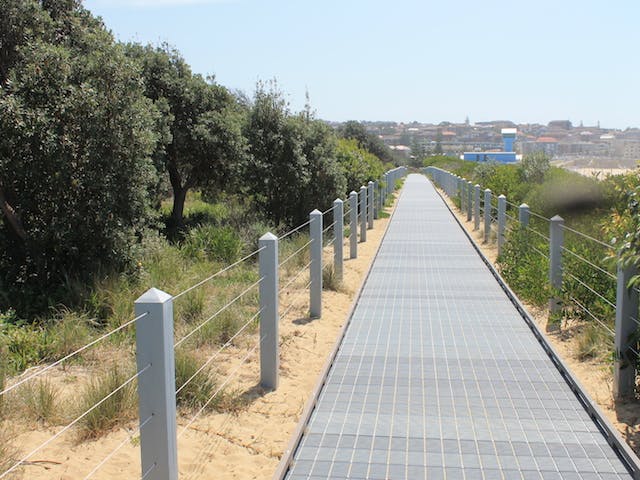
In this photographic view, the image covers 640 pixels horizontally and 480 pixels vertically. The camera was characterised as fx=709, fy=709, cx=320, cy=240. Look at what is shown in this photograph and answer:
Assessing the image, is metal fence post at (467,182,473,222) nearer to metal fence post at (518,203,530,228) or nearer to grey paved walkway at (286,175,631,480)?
metal fence post at (518,203,530,228)

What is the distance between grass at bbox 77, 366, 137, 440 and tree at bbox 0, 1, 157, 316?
3914 millimetres

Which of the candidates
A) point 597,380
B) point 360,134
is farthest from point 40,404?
point 360,134

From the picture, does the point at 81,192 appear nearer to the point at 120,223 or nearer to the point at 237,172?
the point at 120,223

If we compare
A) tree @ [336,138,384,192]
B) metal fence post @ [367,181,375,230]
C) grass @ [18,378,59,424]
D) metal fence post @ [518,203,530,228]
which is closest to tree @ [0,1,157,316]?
grass @ [18,378,59,424]

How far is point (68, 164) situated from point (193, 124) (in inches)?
310

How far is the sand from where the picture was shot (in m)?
5.50

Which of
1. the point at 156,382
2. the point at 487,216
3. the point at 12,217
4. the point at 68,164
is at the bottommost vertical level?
the point at 487,216

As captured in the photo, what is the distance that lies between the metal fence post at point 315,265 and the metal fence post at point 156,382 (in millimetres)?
5351

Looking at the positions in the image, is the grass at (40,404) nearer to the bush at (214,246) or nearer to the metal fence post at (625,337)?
the metal fence post at (625,337)

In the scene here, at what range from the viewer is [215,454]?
5086mm

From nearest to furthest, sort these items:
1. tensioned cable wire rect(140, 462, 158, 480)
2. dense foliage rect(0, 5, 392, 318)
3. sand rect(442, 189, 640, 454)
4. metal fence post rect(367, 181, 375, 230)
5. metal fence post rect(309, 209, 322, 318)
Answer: tensioned cable wire rect(140, 462, 158, 480), sand rect(442, 189, 640, 454), metal fence post rect(309, 209, 322, 318), dense foliage rect(0, 5, 392, 318), metal fence post rect(367, 181, 375, 230)

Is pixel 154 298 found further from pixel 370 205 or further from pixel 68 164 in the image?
pixel 370 205

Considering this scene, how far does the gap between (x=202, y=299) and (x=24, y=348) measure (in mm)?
2220

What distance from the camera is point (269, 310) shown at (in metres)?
6.50
